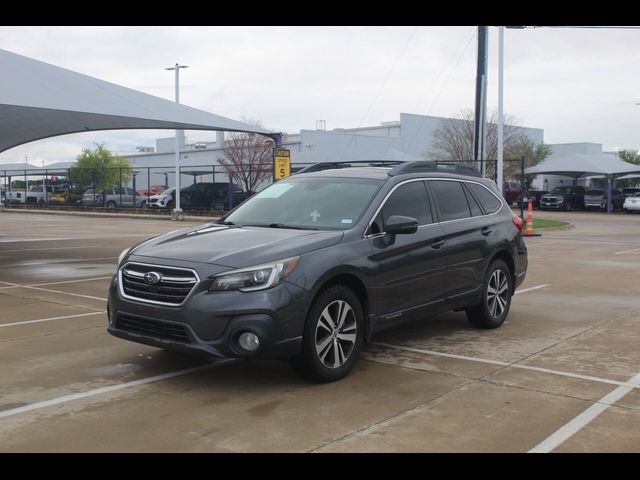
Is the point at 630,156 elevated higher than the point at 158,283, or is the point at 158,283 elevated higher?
the point at 630,156

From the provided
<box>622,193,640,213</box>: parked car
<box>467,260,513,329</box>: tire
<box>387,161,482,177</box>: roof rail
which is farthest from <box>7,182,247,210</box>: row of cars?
<box>467,260,513,329</box>: tire

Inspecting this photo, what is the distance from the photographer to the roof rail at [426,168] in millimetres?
6958

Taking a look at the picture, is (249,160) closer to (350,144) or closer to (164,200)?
(164,200)

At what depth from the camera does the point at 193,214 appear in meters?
37.4

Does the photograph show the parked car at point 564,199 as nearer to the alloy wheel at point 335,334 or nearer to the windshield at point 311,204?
the windshield at point 311,204

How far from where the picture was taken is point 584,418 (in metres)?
4.87

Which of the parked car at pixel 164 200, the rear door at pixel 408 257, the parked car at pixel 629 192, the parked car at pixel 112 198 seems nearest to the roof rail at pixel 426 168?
the rear door at pixel 408 257

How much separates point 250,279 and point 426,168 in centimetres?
A: 287

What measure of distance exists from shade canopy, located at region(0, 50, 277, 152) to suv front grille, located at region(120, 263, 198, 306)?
24.6 ft

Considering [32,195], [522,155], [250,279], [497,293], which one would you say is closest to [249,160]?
[522,155]

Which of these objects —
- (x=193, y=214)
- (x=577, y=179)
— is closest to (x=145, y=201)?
(x=193, y=214)

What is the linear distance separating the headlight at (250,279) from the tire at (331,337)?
412 mm
